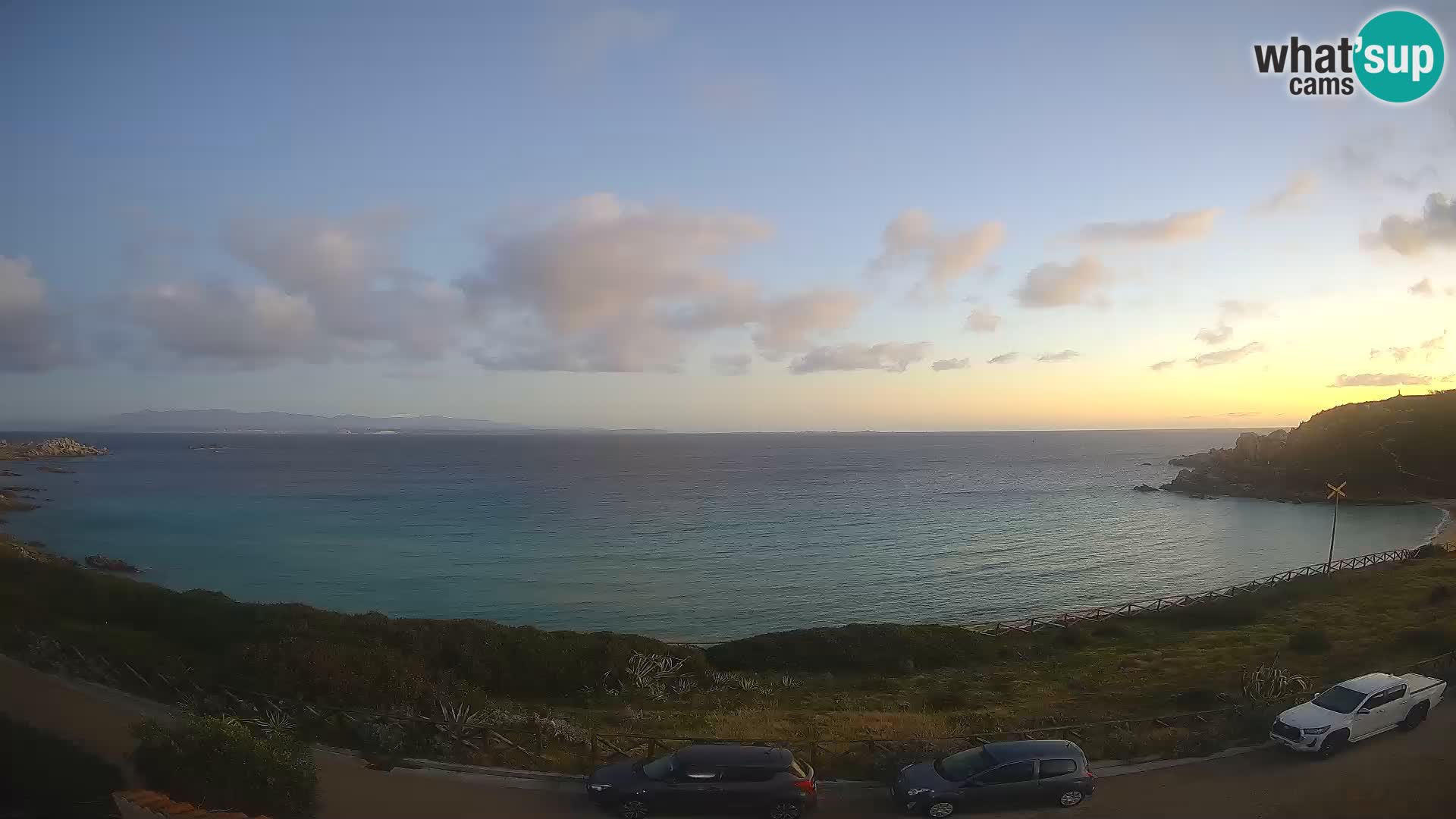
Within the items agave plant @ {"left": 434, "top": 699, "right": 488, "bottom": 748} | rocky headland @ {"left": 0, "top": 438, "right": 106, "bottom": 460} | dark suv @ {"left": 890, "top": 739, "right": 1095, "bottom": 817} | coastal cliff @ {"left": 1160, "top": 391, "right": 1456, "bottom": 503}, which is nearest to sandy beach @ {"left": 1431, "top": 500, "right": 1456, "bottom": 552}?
coastal cliff @ {"left": 1160, "top": 391, "right": 1456, "bottom": 503}

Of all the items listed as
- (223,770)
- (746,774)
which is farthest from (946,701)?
(223,770)

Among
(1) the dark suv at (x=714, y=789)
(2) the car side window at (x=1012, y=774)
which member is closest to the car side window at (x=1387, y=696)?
(2) the car side window at (x=1012, y=774)

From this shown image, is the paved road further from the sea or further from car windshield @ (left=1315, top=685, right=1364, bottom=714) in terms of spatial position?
the sea

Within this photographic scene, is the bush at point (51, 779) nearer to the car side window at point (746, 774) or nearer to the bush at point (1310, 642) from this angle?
the car side window at point (746, 774)

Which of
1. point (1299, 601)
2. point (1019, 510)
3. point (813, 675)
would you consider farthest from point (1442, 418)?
point (813, 675)

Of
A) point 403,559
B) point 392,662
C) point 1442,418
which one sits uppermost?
point 1442,418

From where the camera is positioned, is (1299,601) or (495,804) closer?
(495,804)

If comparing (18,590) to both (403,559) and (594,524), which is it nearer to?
(403,559)
